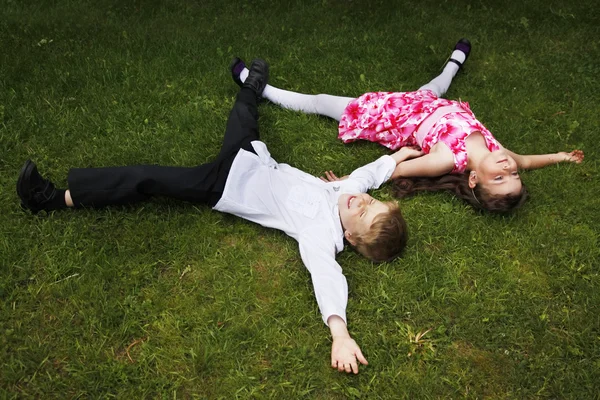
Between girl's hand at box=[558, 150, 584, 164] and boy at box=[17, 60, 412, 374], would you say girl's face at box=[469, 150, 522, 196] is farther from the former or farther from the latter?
boy at box=[17, 60, 412, 374]

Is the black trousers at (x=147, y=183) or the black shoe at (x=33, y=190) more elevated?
the black trousers at (x=147, y=183)

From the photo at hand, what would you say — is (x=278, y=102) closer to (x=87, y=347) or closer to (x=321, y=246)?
(x=321, y=246)

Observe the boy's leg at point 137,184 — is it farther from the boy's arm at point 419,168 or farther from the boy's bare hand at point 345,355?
the boy's bare hand at point 345,355

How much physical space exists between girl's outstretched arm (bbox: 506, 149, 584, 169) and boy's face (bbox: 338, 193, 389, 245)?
146 cm

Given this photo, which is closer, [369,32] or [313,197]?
[313,197]

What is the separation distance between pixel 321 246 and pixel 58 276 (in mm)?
1679

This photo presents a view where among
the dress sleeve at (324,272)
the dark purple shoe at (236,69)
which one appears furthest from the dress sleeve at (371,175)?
the dark purple shoe at (236,69)

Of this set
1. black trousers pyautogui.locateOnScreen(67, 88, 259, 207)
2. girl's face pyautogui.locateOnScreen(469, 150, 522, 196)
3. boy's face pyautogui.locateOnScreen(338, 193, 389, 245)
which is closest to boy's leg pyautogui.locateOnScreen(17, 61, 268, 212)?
black trousers pyautogui.locateOnScreen(67, 88, 259, 207)

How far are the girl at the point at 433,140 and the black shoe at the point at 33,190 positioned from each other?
6.39 feet

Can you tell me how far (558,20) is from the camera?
6.47 meters

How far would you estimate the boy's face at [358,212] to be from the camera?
3.69 m

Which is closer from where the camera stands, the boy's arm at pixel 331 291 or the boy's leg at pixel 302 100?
the boy's arm at pixel 331 291

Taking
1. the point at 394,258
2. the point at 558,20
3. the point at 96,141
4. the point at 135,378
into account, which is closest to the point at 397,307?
the point at 394,258

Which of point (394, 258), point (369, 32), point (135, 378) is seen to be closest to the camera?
point (135, 378)
